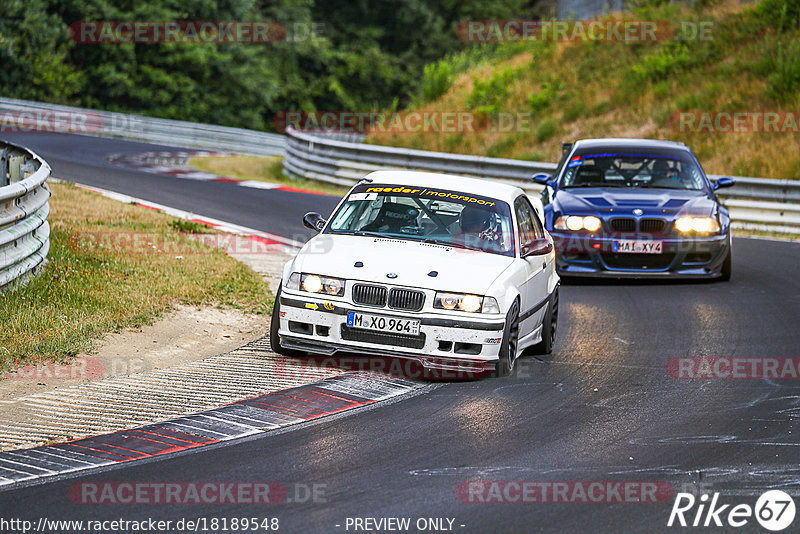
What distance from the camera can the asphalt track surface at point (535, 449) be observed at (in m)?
5.81

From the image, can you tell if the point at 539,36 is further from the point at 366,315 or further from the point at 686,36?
the point at 366,315

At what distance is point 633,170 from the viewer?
47.9ft

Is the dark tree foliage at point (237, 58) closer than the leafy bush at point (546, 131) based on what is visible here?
No

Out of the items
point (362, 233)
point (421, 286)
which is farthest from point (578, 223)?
point (421, 286)

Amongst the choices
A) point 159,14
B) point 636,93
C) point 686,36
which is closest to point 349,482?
point 636,93

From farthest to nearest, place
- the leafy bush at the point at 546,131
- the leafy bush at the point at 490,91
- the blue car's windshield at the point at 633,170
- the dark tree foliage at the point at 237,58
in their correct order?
the dark tree foliage at the point at 237,58 < the leafy bush at the point at 490,91 < the leafy bush at the point at 546,131 < the blue car's windshield at the point at 633,170

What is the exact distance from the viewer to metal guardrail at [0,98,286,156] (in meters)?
34.2

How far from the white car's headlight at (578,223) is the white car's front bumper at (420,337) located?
16.7ft

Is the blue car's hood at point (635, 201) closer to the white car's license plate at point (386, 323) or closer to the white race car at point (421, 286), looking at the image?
the white race car at point (421, 286)

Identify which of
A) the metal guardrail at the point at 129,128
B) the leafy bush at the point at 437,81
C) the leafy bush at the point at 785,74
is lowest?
the metal guardrail at the point at 129,128

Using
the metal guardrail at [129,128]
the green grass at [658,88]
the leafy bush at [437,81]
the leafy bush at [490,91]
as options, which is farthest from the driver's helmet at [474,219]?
the metal guardrail at [129,128]

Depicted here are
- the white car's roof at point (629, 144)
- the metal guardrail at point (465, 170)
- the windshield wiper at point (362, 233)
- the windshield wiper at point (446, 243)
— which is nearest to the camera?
the windshield wiper at point (446, 243)

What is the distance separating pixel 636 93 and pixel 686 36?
3.39 metres

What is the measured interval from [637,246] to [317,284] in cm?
569
